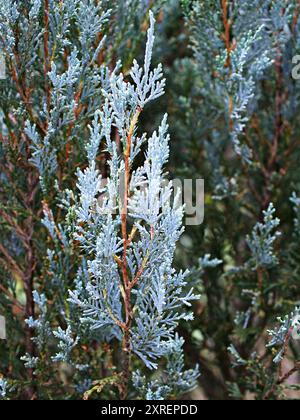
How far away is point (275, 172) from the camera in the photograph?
126 inches

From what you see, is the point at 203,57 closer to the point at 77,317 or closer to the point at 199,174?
the point at 199,174

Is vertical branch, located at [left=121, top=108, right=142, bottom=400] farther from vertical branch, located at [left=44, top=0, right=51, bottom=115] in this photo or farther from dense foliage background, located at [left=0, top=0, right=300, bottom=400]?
vertical branch, located at [left=44, top=0, right=51, bottom=115]

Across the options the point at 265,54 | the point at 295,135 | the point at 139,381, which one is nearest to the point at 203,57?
the point at 265,54

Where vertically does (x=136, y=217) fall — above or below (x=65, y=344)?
above

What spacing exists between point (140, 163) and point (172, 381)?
1.52m

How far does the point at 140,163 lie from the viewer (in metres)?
3.61

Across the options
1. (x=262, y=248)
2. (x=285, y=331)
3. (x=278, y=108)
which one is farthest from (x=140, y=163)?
(x=285, y=331)

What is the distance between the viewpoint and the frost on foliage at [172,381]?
7.41 ft

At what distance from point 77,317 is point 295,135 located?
1662mm

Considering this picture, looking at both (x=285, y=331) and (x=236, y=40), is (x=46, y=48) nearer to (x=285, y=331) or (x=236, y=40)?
(x=236, y=40)

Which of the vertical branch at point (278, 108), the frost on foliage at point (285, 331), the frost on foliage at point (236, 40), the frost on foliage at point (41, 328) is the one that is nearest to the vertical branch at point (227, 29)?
the frost on foliage at point (236, 40)

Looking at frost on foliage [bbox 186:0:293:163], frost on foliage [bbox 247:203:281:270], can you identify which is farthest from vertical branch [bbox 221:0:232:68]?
frost on foliage [bbox 247:203:281:270]

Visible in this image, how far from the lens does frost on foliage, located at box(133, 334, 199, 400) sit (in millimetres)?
2260

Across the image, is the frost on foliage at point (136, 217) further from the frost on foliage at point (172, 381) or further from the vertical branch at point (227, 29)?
the vertical branch at point (227, 29)
